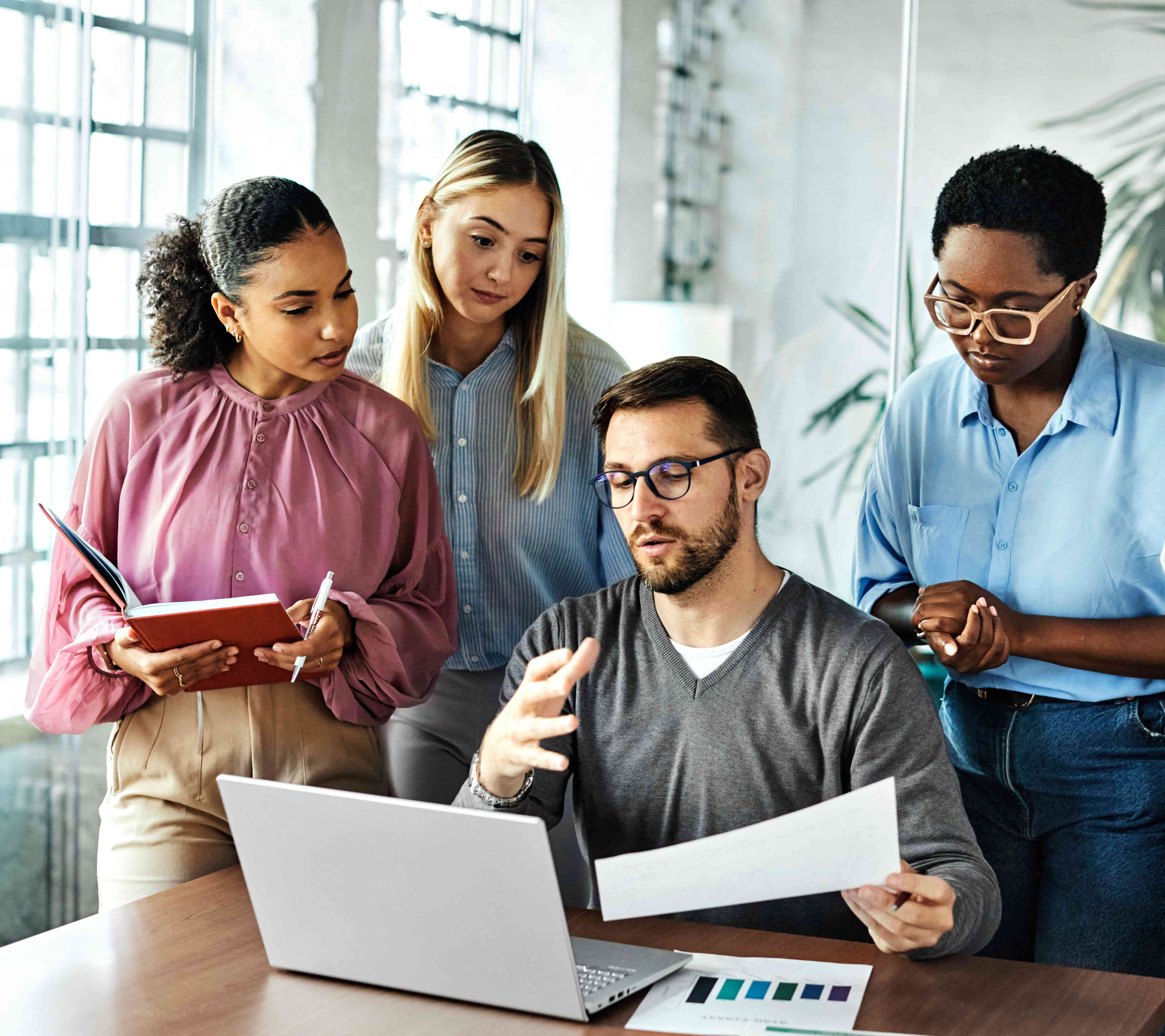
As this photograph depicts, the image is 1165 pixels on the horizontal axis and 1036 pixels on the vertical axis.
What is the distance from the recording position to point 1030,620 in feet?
6.25

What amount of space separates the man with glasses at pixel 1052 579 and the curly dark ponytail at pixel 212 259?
3.31 feet

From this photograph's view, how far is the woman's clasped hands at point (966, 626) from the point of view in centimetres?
184

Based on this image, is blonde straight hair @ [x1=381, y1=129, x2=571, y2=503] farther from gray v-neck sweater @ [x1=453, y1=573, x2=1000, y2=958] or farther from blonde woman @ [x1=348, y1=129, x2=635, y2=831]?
gray v-neck sweater @ [x1=453, y1=573, x2=1000, y2=958]

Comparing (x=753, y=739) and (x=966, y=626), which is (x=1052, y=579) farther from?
(x=753, y=739)

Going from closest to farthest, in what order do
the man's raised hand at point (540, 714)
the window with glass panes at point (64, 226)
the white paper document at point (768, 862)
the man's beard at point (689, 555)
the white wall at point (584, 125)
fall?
the white paper document at point (768, 862)
the man's raised hand at point (540, 714)
the man's beard at point (689, 555)
the window with glass panes at point (64, 226)
the white wall at point (584, 125)

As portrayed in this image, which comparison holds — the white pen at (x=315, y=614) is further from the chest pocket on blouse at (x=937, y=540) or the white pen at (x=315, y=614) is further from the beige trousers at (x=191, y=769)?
the chest pocket on blouse at (x=937, y=540)

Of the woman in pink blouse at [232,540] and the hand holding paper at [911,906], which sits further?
the woman in pink blouse at [232,540]

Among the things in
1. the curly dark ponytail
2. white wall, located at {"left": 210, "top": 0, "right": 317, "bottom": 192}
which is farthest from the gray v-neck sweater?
white wall, located at {"left": 210, "top": 0, "right": 317, "bottom": 192}

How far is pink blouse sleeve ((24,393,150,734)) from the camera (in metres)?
1.87

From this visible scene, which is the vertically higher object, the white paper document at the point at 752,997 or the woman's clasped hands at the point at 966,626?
the woman's clasped hands at the point at 966,626

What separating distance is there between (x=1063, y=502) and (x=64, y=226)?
237 centimetres

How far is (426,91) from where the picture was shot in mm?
4234

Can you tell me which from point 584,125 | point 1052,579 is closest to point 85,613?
point 1052,579

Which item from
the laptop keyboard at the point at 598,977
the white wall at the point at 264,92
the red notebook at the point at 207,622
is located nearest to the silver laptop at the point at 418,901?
the laptop keyboard at the point at 598,977
